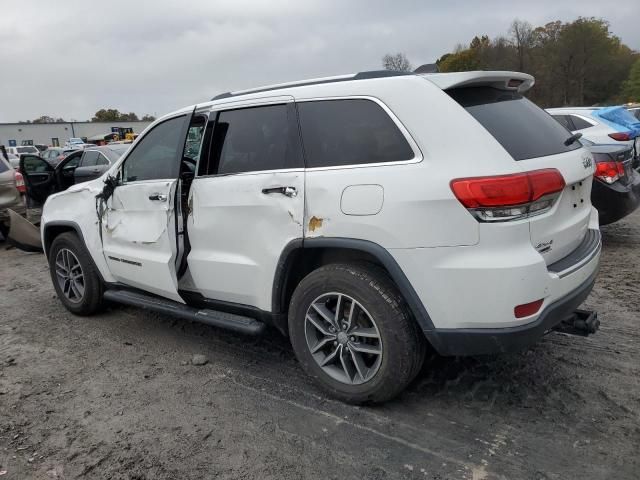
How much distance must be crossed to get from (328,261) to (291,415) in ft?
3.09

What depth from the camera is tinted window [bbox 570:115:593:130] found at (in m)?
8.60

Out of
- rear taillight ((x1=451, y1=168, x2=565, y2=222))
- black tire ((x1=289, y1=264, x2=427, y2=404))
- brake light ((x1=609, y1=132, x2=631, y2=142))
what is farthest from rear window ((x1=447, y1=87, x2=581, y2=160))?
brake light ((x1=609, y1=132, x2=631, y2=142))

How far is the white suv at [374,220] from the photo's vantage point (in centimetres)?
264

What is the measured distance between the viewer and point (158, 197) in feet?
13.0

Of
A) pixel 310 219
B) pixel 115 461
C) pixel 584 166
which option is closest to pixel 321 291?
pixel 310 219

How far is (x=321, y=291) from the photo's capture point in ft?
10.3

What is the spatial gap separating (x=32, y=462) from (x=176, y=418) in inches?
30.3

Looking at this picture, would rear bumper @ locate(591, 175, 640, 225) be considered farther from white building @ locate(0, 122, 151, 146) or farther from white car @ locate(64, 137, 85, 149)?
white building @ locate(0, 122, 151, 146)

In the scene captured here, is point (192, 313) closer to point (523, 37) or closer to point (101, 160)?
point (101, 160)

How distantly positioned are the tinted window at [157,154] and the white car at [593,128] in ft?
20.8

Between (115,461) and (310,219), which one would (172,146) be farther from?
(115,461)

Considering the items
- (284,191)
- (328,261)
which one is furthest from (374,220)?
(284,191)

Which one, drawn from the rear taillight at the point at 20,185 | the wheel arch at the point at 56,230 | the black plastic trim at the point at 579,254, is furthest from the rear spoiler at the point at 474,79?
the rear taillight at the point at 20,185

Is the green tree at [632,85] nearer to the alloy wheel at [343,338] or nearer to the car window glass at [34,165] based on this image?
the car window glass at [34,165]
